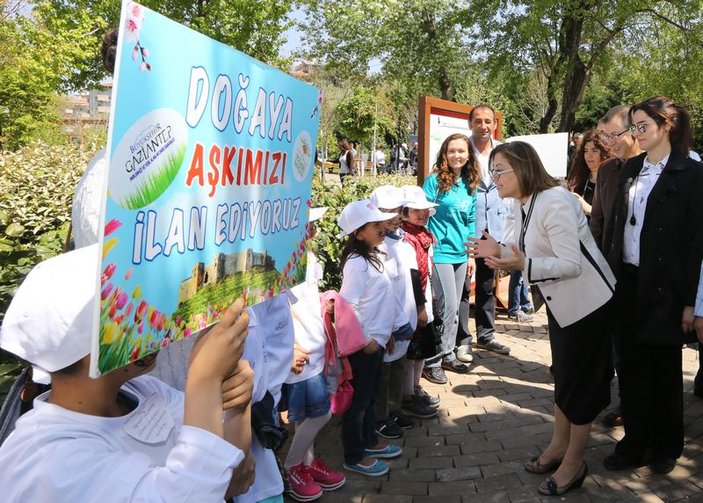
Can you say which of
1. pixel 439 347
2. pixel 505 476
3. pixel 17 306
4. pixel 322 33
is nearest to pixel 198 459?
pixel 17 306

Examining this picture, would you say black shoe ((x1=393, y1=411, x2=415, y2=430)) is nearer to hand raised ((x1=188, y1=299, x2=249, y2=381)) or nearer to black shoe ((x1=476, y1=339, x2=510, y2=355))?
black shoe ((x1=476, y1=339, x2=510, y2=355))

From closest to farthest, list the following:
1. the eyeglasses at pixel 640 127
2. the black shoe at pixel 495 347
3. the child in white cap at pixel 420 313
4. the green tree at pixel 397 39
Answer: the eyeglasses at pixel 640 127 → the child in white cap at pixel 420 313 → the black shoe at pixel 495 347 → the green tree at pixel 397 39

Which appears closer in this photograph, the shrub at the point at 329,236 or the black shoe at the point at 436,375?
the shrub at the point at 329,236

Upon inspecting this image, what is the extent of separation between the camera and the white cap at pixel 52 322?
1197mm

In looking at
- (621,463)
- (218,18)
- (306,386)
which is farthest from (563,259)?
(218,18)

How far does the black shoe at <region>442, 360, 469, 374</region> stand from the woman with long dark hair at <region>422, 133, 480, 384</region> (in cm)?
18

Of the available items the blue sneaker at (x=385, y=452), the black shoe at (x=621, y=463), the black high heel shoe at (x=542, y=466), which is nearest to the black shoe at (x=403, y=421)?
the blue sneaker at (x=385, y=452)

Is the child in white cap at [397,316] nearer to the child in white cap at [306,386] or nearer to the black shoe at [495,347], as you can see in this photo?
the child in white cap at [306,386]

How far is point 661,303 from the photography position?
10.5ft

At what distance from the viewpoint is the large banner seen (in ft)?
3.51

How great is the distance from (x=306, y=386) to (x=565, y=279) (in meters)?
1.47

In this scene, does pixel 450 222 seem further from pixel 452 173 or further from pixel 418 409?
pixel 418 409

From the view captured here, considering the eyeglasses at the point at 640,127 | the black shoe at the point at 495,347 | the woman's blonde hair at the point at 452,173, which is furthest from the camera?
the black shoe at the point at 495,347

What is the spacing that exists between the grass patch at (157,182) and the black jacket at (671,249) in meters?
2.81
